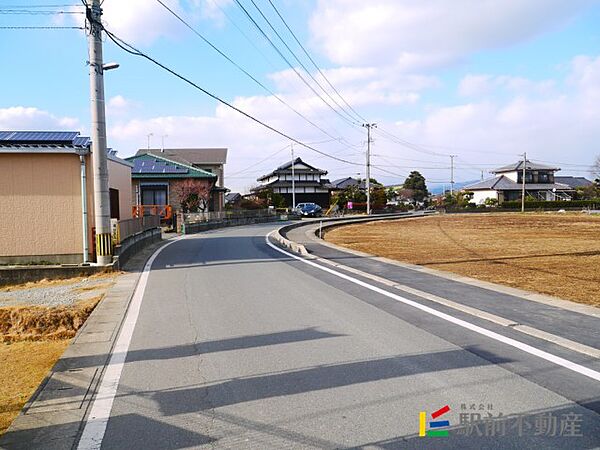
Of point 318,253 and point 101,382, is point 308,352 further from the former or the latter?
point 318,253

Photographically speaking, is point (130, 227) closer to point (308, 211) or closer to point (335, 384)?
point (335, 384)

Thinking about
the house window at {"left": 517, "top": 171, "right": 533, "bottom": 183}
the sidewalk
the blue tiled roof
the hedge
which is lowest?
the sidewalk

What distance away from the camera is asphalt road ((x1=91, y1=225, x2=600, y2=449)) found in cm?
391

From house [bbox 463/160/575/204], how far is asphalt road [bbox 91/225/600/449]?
86.5m

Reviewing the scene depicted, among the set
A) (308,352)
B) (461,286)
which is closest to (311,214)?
(461,286)

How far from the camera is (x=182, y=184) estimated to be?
139ft

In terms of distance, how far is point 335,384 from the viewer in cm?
495

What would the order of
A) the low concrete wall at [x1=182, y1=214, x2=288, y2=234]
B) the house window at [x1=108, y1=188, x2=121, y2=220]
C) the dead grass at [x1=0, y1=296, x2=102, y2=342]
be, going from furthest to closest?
the low concrete wall at [x1=182, y1=214, x2=288, y2=234], the house window at [x1=108, y1=188, x2=121, y2=220], the dead grass at [x1=0, y1=296, x2=102, y2=342]

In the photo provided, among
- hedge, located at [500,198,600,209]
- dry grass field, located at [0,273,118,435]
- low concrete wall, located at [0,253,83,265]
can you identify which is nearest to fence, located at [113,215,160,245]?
low concrete wall, located at [0,253,83,265]

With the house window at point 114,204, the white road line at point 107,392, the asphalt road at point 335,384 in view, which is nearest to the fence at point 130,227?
the house window at point 114,204

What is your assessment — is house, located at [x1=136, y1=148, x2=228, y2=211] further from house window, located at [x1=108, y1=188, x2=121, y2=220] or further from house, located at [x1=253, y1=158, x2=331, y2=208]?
house window, located at [x1=108, y1=188, x2=121, y2=220]

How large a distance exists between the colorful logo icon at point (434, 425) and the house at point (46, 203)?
43.4 ft

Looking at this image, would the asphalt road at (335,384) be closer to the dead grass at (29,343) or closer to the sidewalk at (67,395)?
the sidewalk at (67,395)

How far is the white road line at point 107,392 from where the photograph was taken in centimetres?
397
